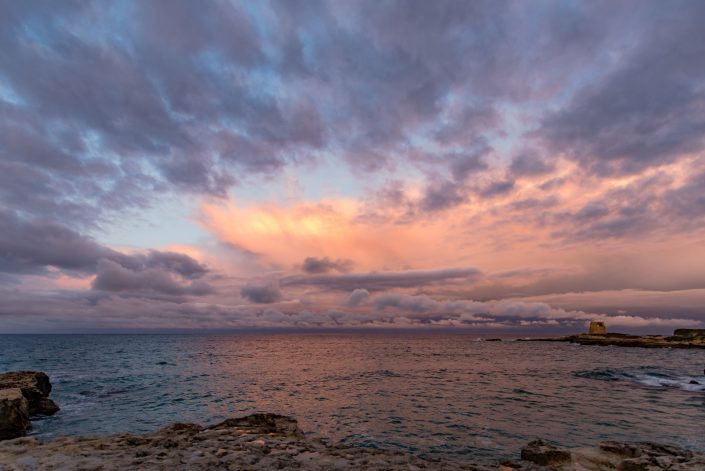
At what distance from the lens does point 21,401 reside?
22219 mm

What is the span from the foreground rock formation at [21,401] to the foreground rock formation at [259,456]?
401 inches

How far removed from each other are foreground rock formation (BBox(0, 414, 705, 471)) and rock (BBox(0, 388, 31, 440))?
33.1 feet

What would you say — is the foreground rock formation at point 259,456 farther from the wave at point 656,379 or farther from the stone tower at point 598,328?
the stone tower at point 598,328

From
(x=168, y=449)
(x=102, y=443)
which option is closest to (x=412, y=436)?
(x=168, y=449)

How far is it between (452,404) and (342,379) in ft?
66.4

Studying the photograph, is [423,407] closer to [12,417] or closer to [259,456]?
[259,456]

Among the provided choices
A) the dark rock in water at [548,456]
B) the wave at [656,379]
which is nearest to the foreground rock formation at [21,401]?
the dark rock in water at [548,456]

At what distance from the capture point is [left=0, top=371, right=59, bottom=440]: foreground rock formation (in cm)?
2048

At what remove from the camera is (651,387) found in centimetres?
3912

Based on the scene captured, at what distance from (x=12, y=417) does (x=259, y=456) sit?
61.9 ft

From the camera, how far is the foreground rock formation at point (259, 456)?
10.9 metres

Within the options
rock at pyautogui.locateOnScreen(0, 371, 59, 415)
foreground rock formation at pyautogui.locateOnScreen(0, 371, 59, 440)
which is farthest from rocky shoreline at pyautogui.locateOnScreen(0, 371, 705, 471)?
rock at pyautogui.locateOnScreen(0, 371, 59, 415)

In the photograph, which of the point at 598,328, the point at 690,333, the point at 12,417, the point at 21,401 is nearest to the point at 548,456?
the point at 12,417

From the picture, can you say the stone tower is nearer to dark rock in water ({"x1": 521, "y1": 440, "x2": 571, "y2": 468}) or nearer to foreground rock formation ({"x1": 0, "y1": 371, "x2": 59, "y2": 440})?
dark rock in water ({"x1": 521, "y1": 440, "x2": 571, "y2": 468})
